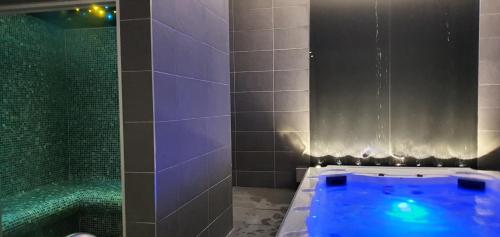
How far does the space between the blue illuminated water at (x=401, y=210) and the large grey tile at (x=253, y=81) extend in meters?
1.53

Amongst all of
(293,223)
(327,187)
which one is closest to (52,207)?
(293,223)

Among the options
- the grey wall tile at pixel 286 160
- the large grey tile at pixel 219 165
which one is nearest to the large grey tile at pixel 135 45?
the large grey tile at pixel 219 165

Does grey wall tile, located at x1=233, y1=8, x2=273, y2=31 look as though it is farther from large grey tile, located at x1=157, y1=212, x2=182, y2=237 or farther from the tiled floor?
large grey tile, located at x1=157, y1=212, x2=182, y2=237

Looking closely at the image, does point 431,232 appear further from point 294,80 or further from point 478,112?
point 294,80

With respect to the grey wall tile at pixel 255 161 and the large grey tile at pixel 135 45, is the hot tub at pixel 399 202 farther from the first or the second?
the large grey tile at pixel 135 45

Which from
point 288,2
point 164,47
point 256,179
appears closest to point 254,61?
point 288,2

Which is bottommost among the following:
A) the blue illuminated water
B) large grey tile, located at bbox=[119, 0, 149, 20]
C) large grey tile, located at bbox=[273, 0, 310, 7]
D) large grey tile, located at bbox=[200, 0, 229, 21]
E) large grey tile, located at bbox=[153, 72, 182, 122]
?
the blue illuminated water

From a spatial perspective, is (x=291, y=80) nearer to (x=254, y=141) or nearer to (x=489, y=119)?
(x=254, y=141)

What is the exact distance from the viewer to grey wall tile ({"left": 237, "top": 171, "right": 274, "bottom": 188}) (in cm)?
513

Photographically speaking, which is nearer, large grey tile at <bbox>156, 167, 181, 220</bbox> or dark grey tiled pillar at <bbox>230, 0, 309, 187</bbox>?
large grey tile at <bbox>156, 167, 181, 220</bbox>

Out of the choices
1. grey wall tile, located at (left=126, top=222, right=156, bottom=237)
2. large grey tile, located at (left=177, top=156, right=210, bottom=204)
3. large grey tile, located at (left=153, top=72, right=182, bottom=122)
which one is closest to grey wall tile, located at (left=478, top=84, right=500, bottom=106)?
large grey tile, located at (left=177, top=156, right=210, bottom=204)

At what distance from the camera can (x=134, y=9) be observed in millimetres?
2055

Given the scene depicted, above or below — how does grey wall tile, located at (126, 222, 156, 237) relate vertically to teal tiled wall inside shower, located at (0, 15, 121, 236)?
below

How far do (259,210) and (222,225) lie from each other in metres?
0.90
